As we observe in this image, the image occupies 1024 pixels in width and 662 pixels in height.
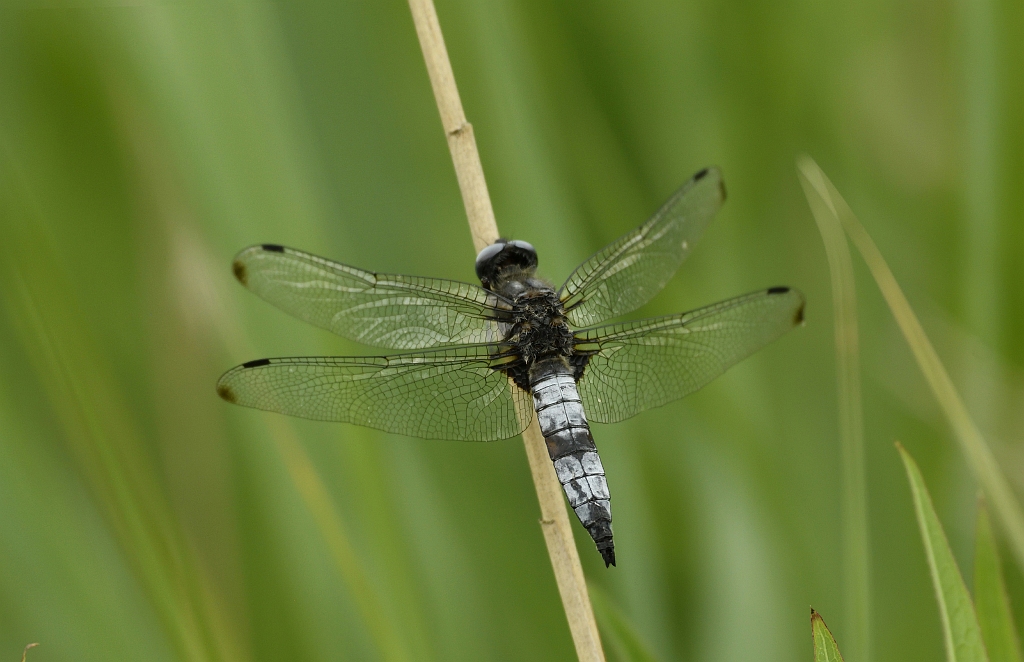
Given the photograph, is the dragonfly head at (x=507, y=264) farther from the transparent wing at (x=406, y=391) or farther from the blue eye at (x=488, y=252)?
the transparent wing at (x=406, y=391)

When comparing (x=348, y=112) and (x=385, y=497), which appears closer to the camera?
(x=385, y=497)

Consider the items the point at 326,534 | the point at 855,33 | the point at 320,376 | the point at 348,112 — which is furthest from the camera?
the point at 855,33

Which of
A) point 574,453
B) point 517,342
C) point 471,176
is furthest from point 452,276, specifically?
point 574,453

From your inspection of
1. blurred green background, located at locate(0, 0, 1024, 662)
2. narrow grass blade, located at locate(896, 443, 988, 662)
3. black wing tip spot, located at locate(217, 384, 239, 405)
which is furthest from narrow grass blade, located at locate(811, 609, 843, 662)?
black wing tip spot, located at locate(217, 384, 239, 405)

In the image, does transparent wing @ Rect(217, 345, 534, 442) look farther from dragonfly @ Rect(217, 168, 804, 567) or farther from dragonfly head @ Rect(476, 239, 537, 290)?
dragonfly head @ Rect(476, 239, 537, 290)

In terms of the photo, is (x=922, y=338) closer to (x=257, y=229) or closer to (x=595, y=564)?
(x=595, y=564)

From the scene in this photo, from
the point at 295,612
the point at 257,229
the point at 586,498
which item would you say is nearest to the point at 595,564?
the point at 586,498
